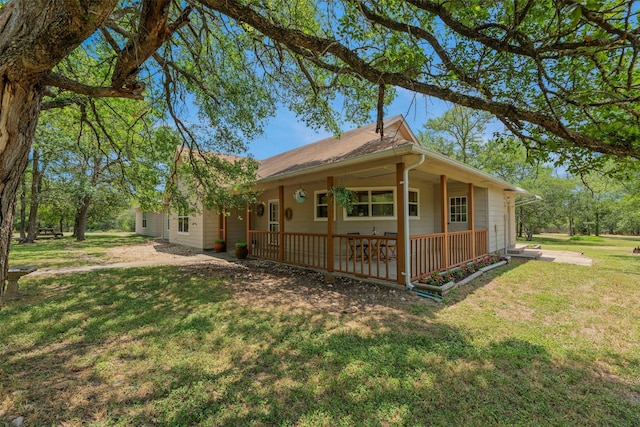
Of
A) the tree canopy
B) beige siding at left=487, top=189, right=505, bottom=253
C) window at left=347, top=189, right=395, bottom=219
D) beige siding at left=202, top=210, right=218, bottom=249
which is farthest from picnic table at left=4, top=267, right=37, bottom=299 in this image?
beige siding at left=487, top=189, right=505, bottom=253

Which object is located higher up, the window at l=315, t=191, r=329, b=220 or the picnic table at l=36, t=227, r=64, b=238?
the window at l=315, t=191, r=329, b=220

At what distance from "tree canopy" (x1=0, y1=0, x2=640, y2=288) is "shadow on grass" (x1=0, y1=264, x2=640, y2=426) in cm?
148

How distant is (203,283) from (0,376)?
3822 millimetres

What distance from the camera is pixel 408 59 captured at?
141 inches

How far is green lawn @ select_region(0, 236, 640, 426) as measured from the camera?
2256mm

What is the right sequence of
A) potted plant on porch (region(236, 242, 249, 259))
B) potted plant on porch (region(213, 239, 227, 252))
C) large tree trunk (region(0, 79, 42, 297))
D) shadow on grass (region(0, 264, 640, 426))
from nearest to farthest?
large tree trunk (region(0, 79, 42, 297))
shadow on grass (region(0, 264, 640, 426))
potted plant on porch (region(236, 242, 249, 259))
potted plant on porch (region(213, 239, 227, 252))

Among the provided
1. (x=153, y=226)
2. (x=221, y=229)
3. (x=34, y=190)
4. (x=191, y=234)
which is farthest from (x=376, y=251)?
(x=153, y=226)

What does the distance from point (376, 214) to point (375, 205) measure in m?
0.30

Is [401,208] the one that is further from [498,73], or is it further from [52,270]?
[52,270]

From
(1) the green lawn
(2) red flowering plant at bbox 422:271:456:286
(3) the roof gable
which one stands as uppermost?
(3) the roof gable

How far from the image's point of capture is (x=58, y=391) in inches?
97.7

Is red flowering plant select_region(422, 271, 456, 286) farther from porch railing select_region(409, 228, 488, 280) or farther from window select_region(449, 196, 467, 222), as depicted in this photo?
window select_region(449, 196, 467, 222)

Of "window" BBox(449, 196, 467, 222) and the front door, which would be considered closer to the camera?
"window" BBox(449, 196, 467, 222)

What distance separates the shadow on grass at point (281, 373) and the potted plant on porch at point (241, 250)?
18.1ft
